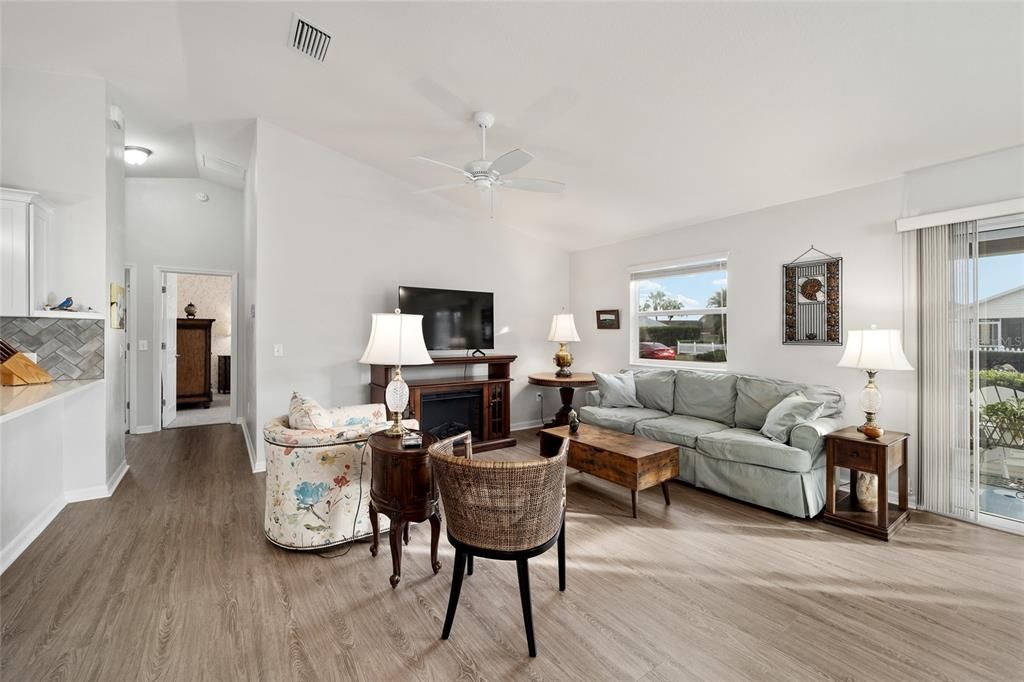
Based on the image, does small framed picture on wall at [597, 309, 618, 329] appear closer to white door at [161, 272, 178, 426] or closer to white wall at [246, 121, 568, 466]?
white wall at [246, 121, 568, 466]

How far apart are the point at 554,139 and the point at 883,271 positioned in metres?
2.70

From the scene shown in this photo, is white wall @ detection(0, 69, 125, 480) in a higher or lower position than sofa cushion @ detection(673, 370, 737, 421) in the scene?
higher

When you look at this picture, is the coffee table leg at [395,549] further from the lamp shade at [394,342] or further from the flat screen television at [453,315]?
the flat screen television at [453,315]

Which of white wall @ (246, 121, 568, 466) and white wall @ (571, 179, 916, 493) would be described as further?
white wall @ (246, 121, 568, 466)

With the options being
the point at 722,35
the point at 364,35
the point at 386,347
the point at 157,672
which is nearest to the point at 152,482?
the point at 157,672

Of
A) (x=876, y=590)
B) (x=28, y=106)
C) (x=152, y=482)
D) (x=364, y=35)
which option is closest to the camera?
(x=876, y=590)

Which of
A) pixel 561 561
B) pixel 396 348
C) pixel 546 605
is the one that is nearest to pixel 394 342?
pixel 396 348

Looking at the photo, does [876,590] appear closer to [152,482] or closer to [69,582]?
[69,582]

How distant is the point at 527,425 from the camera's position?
6125 millimetres

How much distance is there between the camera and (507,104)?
3232mm

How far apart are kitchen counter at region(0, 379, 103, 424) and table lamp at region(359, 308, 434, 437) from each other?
4.83 feet

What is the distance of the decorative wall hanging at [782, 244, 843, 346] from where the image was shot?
371cm

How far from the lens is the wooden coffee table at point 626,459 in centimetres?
317

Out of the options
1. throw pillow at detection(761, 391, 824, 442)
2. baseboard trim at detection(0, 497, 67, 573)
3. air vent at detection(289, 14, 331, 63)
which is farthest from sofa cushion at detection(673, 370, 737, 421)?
baseboard trim at detection(0, 497, 67, 573)
